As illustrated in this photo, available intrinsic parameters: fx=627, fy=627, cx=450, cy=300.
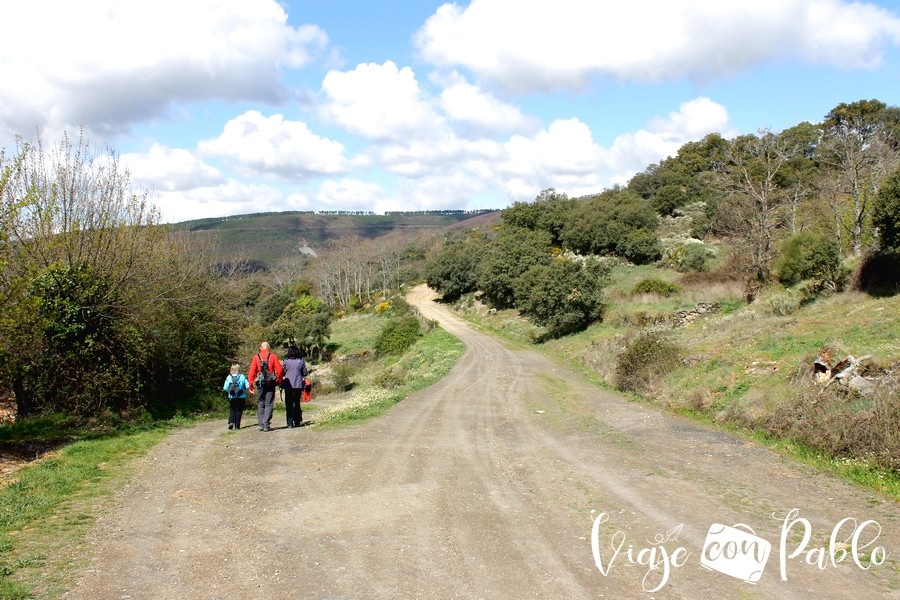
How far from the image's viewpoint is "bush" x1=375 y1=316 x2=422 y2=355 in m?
48.8

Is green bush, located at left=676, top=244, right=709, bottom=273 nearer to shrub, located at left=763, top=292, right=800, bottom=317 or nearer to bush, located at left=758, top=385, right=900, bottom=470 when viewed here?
shrub, located at left=763, top=292, right=800, bottom=317

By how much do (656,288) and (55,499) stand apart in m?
40.3

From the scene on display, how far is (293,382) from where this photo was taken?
1334 cm

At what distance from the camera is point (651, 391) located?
60.5ft

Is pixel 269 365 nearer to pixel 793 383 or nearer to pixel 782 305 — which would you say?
pixel 793 383

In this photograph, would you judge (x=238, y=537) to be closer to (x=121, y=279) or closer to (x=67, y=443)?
(x=67, y=443)

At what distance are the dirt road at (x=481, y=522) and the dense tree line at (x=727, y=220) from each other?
782 inches

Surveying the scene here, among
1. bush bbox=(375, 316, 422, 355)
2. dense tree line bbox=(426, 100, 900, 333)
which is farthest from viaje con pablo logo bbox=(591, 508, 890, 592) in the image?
bush bbox=(375, 316, 422, 355)

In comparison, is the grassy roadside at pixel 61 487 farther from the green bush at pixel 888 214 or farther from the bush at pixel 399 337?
the bush at pixel 399 337

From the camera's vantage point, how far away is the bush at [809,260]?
28.6 meters

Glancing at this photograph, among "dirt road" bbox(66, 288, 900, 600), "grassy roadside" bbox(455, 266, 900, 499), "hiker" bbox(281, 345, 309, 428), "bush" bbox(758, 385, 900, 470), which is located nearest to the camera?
"dirt road" bbox(66, 288, 900, 600)

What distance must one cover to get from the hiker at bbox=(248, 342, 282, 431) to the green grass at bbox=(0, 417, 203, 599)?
6.67ft

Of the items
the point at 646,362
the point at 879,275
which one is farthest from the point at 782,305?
the point at 646,362

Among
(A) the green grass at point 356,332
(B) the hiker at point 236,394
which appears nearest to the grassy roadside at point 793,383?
(B) the hiker at point 236,394
